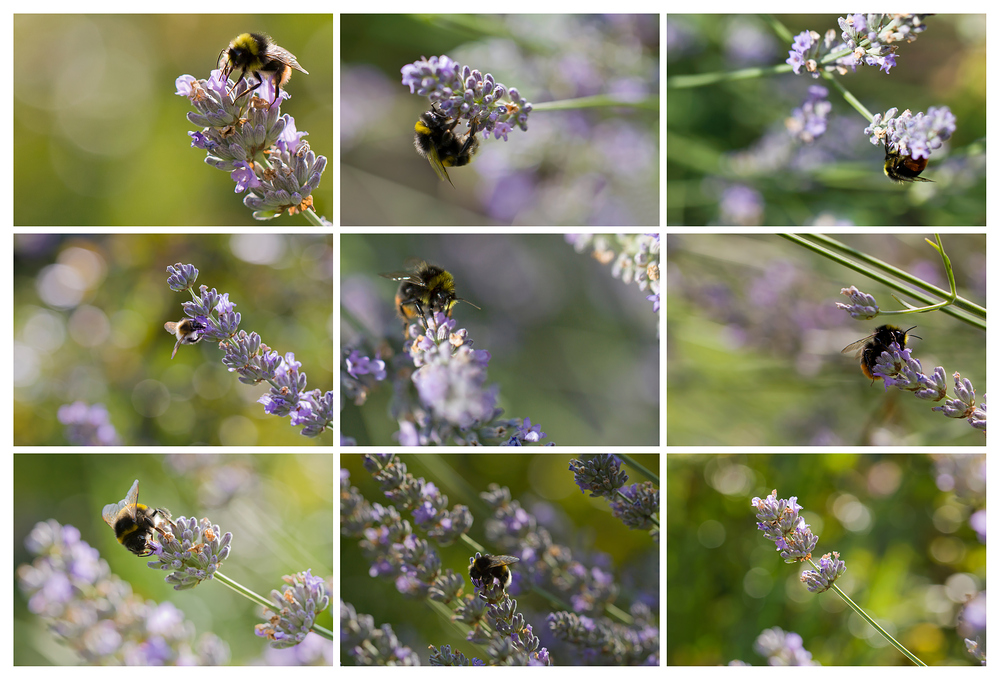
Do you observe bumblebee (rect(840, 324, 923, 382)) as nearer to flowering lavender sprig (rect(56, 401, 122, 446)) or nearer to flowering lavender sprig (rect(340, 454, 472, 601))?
flowering lavender sprig (rect(340, 454, 472, 601))

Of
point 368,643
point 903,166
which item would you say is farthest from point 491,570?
point 903,166

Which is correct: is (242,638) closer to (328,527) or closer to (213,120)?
(328,527)

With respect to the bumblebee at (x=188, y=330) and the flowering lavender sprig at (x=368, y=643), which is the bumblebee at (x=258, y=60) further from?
the flowering lavender sprig at (x=368, y=643)

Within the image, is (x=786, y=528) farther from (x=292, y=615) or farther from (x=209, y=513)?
(x=209, y=513)

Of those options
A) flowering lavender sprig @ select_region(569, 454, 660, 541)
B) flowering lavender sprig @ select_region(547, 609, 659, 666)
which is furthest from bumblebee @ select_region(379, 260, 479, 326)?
flowering lavender sprig @ select_region(547, 609, 659, 666)

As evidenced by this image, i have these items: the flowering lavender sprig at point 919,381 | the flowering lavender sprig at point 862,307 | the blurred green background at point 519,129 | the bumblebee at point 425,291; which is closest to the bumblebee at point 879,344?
the flowering lavender sprig at point 919,381

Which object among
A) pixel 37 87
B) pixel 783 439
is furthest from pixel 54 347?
pixel 783 439

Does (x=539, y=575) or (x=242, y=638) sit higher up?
(x=539, y=575)
